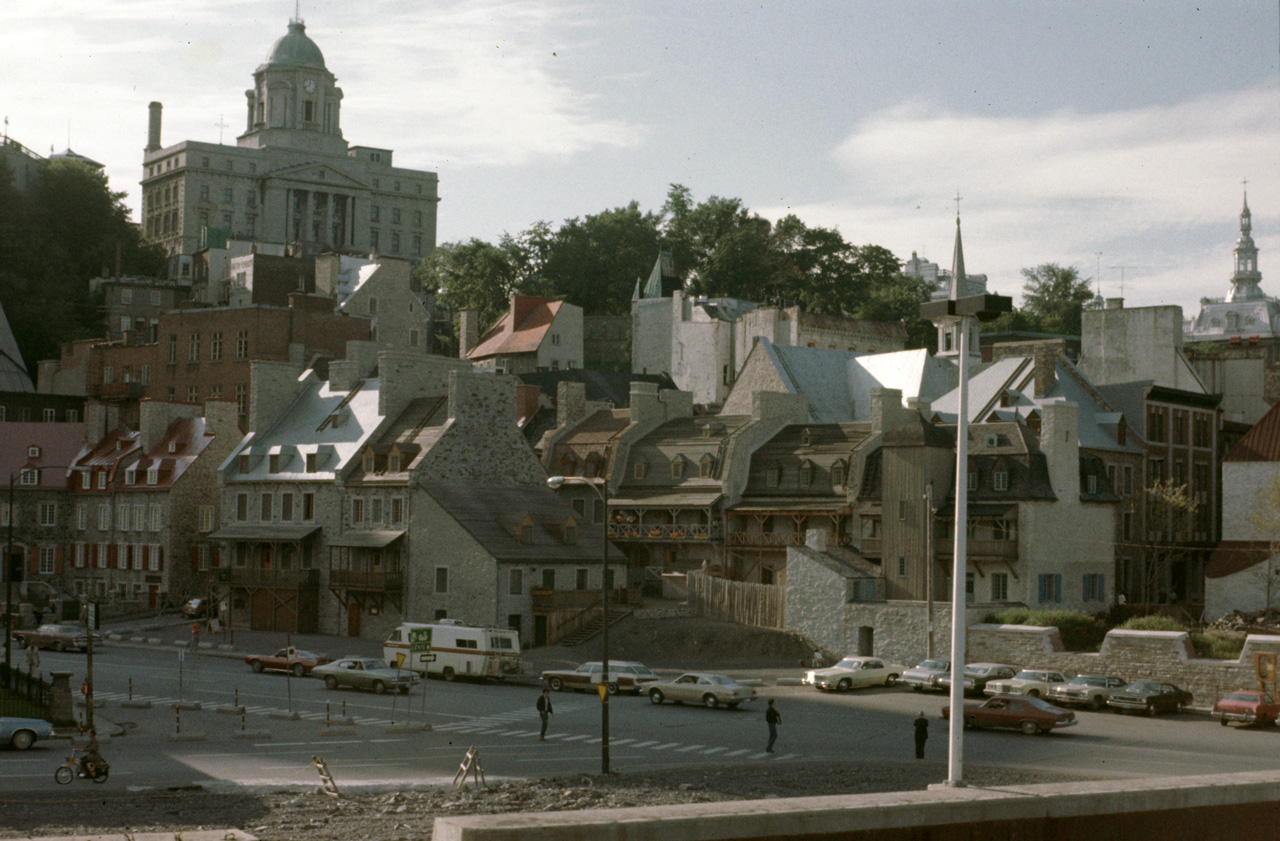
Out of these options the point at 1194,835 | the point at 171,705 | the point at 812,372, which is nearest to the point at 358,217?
the point at 812,372

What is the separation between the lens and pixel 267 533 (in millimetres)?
71750

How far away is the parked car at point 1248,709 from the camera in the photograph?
4456 centimetres

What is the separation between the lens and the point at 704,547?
73.0m

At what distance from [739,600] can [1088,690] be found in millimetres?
18769

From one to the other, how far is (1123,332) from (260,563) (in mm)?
49749

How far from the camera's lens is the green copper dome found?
181000mm

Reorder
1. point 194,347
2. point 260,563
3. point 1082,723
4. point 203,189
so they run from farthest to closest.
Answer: point 203,189, point 194,347, point 260,563, point 1082,723

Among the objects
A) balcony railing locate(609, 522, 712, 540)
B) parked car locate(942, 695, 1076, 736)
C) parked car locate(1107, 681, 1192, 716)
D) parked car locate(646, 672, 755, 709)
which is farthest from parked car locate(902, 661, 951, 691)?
balcony railing locate(609, 522, 712, 540)

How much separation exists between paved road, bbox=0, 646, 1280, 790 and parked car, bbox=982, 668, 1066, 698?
1835 millimetres

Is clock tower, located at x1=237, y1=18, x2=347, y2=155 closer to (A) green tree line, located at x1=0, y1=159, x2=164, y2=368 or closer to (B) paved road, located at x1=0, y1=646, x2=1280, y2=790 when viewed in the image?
(A) green tree line, located at x1=0, y1=159, x2=164, y2=368

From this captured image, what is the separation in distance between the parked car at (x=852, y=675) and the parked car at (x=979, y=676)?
266 cm

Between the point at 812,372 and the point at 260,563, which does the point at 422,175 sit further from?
the point at 260,563

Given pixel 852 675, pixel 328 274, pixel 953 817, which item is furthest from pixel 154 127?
pixel 953 817

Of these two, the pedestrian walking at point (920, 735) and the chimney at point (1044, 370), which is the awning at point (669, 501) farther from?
the pedestrian walking at point (920, 735)
